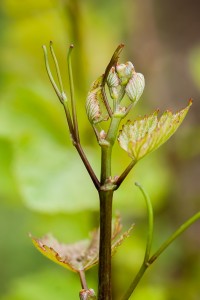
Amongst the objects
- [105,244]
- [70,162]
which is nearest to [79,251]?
[105,244]

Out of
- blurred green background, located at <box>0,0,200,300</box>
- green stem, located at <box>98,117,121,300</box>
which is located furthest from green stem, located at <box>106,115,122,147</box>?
blurred green background, located at <box>0,0,200,300</box>

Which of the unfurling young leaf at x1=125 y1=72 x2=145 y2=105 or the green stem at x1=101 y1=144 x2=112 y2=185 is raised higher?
the unfurling young leaf at x1=125 y1=72 x2=145 y2=105

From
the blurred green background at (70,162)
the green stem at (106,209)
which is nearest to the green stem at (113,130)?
the green stem at (106,209)

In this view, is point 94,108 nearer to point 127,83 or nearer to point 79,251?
point 127,83

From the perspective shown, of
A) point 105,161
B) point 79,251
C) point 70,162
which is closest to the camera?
point 105,161

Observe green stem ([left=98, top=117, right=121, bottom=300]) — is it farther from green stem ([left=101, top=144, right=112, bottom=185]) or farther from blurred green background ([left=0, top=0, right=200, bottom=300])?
blurred green background ([left=0, top=0, right=200, bottom=300])

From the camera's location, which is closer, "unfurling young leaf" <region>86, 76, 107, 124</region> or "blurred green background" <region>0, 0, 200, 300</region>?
"unfurling young leaf" <region>86, 76, 107, 124</region>

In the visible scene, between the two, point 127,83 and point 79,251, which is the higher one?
point 127,83

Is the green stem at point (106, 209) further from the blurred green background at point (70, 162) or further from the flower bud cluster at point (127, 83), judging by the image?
the blurred green background at point (70, 162)
